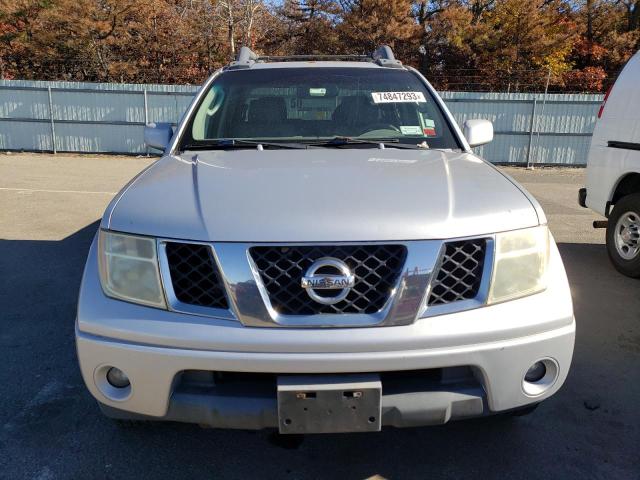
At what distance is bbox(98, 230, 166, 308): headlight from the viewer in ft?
6.55

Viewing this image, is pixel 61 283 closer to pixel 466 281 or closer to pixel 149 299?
pixel 149 299

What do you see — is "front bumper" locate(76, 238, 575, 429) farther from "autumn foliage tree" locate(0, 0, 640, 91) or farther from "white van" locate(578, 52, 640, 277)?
"autumn foliage tree" locate(0, 0, 640, 91)

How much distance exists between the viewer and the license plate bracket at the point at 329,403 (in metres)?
1.87

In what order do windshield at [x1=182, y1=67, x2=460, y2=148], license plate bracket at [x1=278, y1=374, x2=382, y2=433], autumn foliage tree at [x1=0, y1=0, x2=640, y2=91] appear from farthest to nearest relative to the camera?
autumn foliage tree at [x1=0, y1=0, x2=640, y2=91] < windshield at [x1=182, y1=67, x2=460, y2=148] < license plate bracket at [x1=278, y1=374, x2=382, y2=433]

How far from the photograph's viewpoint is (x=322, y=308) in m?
1.93

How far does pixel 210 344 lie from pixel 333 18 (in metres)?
26.3

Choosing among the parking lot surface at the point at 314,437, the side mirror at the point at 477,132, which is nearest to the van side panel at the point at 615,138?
the parking lot surface at the point at 314,437

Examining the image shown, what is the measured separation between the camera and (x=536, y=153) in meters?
14.6

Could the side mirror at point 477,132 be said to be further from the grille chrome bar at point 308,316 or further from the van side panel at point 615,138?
the van side panel at point 615,138

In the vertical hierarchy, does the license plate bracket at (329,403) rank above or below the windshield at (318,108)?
below

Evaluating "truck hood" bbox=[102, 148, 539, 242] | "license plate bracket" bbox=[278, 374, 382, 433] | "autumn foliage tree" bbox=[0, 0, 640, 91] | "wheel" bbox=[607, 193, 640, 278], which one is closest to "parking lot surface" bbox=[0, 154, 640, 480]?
"license plate bracket" bbox=[278, 374, 382, 433]

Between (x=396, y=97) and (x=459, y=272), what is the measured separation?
5.89 feet

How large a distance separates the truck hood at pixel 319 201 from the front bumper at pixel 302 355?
1.03 feet

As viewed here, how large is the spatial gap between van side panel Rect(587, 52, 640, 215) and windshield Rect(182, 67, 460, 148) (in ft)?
7.79
